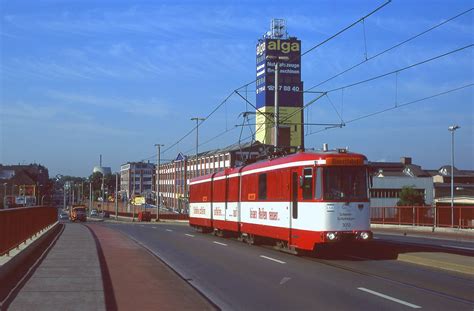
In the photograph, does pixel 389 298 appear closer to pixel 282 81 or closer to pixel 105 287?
pixel 105 287

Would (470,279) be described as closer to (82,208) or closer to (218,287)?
(218,287)

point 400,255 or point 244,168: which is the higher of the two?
point 244,168

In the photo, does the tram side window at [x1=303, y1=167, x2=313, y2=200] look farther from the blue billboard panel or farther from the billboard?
the blue billboard panel

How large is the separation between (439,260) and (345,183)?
11.7 feet

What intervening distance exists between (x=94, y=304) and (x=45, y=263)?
6574 millimetres

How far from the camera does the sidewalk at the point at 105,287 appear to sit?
33.2ft

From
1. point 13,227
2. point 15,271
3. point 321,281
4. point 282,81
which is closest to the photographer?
point 321,281

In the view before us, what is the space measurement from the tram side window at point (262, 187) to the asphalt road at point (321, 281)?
244 centimetres

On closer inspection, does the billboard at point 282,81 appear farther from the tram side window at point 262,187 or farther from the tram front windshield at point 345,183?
the tram front windshield at point 345,183

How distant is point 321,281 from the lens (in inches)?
538

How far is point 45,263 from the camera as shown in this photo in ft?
52.2

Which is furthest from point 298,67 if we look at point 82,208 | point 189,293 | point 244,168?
point 189,293

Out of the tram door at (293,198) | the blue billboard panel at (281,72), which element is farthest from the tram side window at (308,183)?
the blue billboard panel at (281,72)

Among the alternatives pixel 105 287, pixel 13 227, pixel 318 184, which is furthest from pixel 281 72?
pixel 105 287
